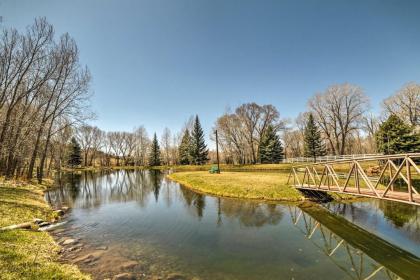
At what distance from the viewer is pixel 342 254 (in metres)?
7.80

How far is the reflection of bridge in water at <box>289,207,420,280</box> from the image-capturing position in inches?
258

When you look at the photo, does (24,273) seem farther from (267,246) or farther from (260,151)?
(260,151)

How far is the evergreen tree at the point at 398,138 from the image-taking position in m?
31.3

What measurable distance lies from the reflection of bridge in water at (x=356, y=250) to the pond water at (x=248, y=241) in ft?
0.11

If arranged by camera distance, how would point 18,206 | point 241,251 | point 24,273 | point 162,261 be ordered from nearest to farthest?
point 24,273
point 162,261
point 241,251
point 18,206

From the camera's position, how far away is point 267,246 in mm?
8570

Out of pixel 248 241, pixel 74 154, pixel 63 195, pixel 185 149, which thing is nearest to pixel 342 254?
pixel 248 241

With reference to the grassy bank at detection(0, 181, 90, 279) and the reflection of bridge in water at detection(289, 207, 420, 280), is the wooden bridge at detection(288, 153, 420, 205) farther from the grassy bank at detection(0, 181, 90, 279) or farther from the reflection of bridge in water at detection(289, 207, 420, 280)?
the grassy bank at detection(0, 181, 90, 279)

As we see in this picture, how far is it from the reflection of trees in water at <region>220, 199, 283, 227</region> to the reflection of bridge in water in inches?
54.6

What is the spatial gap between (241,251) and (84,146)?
8477 cm

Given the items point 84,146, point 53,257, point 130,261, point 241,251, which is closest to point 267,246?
point 241,251

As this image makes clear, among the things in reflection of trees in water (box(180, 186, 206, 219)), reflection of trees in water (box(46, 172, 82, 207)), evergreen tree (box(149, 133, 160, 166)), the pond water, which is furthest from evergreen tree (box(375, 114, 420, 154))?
evergreen tree (box(149, 133, 160, 166))

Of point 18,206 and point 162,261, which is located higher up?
point 18,206

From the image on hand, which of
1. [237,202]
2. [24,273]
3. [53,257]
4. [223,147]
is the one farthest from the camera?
[223,147]
